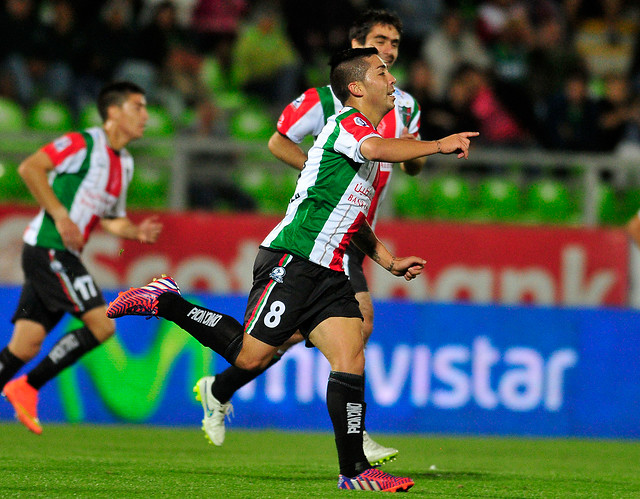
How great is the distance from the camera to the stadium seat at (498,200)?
1159 centimetres

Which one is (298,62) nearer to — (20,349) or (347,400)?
(20,349)

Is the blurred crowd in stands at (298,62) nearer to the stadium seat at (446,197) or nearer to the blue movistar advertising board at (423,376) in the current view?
the stadium seat at (446,197)

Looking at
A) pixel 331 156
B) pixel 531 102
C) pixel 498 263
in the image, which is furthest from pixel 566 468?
pixel 531 102

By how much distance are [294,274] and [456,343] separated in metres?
4.72

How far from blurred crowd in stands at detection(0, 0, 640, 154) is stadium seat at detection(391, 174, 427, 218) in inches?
23.5

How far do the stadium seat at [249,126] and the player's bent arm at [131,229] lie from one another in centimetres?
402

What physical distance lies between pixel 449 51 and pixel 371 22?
23.4 ft

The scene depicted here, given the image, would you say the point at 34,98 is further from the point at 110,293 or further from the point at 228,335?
the point at 228,335

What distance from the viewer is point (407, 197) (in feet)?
37.4

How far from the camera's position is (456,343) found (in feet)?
32.0

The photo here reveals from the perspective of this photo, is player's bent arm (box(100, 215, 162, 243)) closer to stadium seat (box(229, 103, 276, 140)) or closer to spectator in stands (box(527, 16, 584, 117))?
stadium seat (box(229, 103, 276, 140))

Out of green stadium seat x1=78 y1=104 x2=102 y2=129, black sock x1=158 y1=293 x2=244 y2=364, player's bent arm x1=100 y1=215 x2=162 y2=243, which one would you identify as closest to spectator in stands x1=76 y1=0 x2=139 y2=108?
green stadium seat x1=78 y1=104 x2=102 y2=129

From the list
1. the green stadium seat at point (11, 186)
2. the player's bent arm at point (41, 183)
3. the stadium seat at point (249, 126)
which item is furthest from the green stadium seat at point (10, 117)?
the player's bent arm at point (41, 183)

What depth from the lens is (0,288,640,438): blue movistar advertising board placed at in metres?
9.48
